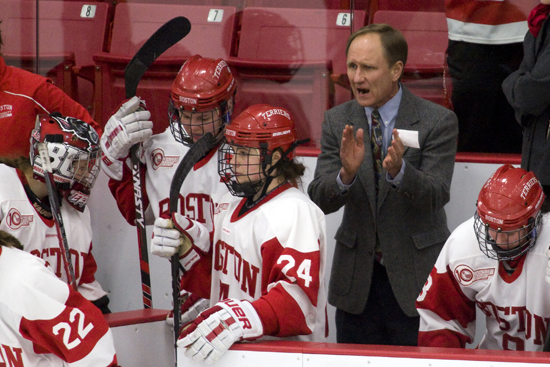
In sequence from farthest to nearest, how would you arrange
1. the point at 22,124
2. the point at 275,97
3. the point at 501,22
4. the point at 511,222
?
the point at 275,97 → the point at 501,22 → the point at 22,124 → the point at 511,222

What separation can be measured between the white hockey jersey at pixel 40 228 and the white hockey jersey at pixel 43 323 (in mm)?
402

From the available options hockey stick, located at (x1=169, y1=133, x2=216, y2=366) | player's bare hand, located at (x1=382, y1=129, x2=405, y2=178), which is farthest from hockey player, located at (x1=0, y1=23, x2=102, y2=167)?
player's bare hand, located at (x1=382, y1=129, x2=405, y2=178)

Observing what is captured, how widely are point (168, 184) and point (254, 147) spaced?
21.5 inches

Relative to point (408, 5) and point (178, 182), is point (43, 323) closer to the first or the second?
point (178, 182)

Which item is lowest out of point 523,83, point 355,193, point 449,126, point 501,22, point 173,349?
point 173,349

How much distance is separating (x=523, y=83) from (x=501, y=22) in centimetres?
77

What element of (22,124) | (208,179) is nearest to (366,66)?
(208,179)

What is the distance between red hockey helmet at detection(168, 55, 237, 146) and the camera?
2318mm

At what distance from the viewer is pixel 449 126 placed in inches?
94.4

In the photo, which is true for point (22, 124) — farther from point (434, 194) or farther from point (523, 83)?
point (523, 83)

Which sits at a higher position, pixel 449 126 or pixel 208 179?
pixel 449 126

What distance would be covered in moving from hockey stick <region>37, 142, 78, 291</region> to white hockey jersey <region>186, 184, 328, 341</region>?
50 cm

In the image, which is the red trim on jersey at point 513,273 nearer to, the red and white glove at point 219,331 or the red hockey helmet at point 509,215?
the red hockey helmet at point 509,215

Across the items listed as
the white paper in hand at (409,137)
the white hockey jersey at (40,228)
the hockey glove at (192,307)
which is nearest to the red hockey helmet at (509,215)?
the white paper in hand at (409,137)
